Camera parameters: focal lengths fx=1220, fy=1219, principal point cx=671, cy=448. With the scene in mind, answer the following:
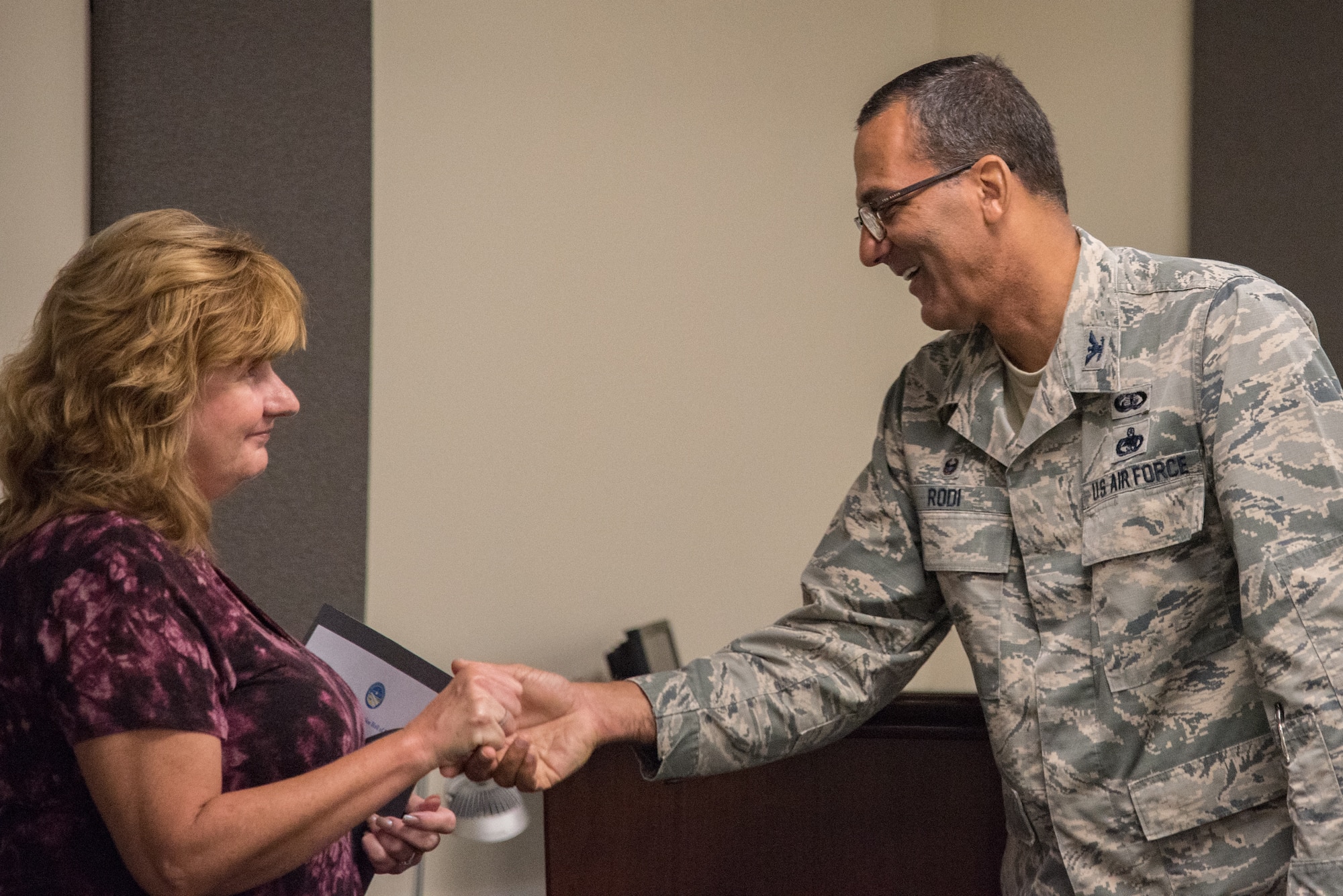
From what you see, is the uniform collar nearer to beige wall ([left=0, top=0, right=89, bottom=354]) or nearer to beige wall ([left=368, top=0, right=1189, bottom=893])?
beige wall ([left=368, top=0, right=1189, bottom=893])

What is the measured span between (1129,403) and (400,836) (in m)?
1.05

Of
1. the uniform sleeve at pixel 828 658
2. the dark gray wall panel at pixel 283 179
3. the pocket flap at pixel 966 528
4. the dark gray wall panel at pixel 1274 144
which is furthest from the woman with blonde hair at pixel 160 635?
the dark gray wall panel at pixel 1274 144

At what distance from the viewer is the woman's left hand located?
4.95 feet

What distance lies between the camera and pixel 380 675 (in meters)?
1.66

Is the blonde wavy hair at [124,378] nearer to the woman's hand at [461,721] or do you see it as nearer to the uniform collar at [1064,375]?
the woman's hand at [461,721]

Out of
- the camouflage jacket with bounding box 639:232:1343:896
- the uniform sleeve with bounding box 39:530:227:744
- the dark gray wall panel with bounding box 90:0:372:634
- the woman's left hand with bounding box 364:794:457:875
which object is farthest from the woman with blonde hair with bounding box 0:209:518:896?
the dark gray wall panel with bounding box 90:0:372:634

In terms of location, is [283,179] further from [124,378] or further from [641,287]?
[124,378]

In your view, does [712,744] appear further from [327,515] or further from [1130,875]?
[327,515]

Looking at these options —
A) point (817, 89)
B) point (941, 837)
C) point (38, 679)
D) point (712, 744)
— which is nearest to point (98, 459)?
point (38, 679)

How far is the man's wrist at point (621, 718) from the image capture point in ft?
5.43

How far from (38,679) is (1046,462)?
47.0 inches

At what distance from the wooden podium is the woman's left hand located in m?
0.52

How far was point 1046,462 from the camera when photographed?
5.25ft

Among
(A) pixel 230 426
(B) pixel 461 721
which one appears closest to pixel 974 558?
(B) pixel 461 721
